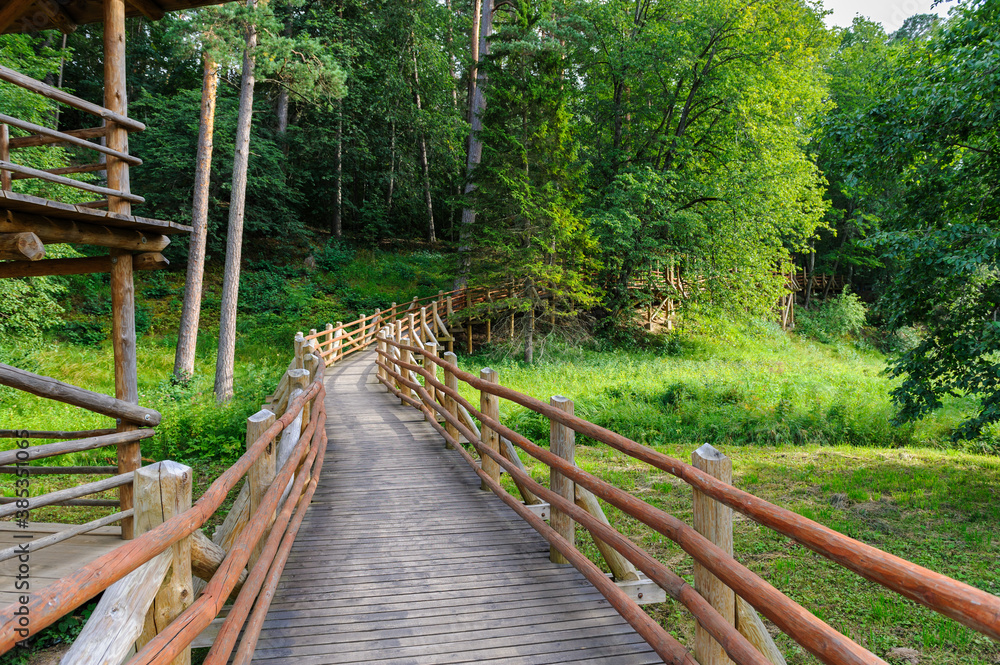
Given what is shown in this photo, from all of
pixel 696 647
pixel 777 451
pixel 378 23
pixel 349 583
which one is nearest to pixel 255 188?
pixel 378 23

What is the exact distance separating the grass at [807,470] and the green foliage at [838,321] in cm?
1153

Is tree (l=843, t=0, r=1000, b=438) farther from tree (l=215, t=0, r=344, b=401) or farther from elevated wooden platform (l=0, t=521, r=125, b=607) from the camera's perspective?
tree (l=215, t=0, r=344, b=401)

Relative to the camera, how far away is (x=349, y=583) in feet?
12.5

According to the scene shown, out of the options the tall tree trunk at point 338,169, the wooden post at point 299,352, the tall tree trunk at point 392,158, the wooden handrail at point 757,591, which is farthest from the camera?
the tall tree trunk at point 392,158

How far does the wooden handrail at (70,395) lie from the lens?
161 inches

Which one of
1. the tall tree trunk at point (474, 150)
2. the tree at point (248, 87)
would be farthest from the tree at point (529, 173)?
the tree at point (248, 87)

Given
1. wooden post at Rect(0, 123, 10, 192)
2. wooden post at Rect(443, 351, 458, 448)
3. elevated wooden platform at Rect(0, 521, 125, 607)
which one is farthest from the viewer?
wooden post at Rect(443, 351, 458, 448)

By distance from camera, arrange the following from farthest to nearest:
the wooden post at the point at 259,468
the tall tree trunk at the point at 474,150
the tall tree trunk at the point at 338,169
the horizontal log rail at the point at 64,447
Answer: the tall tree trunk at the point at 338,169, the tall tree trunk at the point at 474,150, the wooden post at the point at 259,468, the horizontal log rail at the point at 64,447

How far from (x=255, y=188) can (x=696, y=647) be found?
26573 millimetres

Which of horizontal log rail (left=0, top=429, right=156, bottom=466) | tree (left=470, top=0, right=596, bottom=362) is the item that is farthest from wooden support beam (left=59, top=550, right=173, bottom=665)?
tree (left=470, top=0, right=596, bottom=362)

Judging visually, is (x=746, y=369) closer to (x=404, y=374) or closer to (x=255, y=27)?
(x=404, y=374)

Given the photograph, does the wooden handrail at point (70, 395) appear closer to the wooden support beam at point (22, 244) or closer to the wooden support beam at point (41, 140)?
the wooden support beam at point (22, 244)

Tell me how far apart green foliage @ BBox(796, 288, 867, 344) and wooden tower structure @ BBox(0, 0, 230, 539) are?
31.7 metres

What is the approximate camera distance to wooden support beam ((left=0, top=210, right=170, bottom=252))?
570cm
